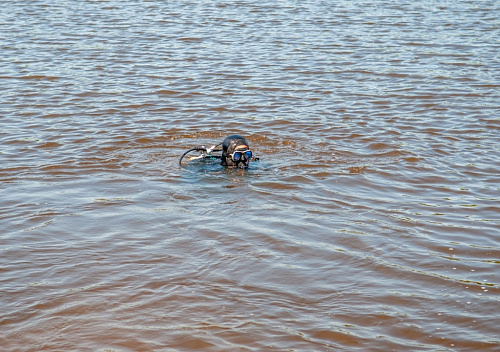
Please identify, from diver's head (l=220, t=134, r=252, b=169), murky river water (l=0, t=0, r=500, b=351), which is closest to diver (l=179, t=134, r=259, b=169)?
diver's head (l=220, t=134, r=252, b=169)

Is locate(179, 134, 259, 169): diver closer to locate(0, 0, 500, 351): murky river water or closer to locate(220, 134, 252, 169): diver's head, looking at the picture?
locate(220, 134, 252, 169): diver's head

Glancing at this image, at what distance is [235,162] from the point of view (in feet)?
29.2

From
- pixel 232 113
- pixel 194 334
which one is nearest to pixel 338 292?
pixel 194 334

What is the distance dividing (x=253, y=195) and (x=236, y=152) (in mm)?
581

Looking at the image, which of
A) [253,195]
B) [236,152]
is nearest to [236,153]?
[236,152]

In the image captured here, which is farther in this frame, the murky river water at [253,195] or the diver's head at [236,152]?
the diver's head at [236,152]

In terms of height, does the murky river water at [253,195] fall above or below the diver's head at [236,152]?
below

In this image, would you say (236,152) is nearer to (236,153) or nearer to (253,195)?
(236,153)

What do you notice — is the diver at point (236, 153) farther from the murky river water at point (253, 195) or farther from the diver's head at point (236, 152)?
the murky river water at point (253, 195)

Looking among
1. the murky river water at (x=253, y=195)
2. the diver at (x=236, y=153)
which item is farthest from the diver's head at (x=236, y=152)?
the murky river water at (x=253, y=195)

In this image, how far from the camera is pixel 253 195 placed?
28.3ft

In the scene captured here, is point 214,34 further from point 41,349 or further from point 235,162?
point 41,349

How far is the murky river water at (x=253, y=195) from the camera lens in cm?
582

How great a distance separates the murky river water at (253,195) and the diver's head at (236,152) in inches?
9.5
